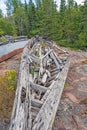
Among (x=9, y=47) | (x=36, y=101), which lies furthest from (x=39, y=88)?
(x=9, y=47)

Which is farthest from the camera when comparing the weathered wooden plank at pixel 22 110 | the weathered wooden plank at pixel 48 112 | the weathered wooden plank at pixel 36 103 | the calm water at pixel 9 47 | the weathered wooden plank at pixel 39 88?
the calm water at pixel 9 47

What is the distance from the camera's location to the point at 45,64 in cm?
1298

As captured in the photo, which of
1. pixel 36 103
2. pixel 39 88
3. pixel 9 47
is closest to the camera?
pixel 36 103

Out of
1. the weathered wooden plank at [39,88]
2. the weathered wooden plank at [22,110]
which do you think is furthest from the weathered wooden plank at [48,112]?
the weathered wooden plank at [39,88]

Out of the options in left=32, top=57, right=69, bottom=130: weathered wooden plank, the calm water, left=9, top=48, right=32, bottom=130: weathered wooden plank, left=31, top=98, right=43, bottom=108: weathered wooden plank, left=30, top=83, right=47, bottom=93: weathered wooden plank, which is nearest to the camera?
left=9, top=48, right=32, bottom=130: weathered wooden plank

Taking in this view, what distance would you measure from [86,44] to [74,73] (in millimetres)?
25036

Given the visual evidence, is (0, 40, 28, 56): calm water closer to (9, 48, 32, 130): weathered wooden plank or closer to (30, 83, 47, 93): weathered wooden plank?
(30, 83, 47, 93): weathered wooden plank

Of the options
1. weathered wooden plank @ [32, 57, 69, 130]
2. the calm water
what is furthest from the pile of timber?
the calm water

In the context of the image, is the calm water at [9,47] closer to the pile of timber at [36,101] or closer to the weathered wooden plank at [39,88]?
the pile of timber at [36,101]

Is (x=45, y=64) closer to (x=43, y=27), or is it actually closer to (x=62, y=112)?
(x=62, y=112)

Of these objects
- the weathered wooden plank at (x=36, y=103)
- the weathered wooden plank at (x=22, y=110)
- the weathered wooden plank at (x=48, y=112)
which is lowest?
the weathered wooden plank at (x=36, y=103)

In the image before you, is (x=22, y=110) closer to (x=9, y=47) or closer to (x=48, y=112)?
(x=48, y=112)

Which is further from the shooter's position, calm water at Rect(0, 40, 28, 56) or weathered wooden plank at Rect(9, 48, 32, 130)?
calm water at Rect(0, 40, 28, 56)

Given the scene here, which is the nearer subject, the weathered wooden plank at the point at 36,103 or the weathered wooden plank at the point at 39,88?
the weathered wooden plank at the point at 36,103
